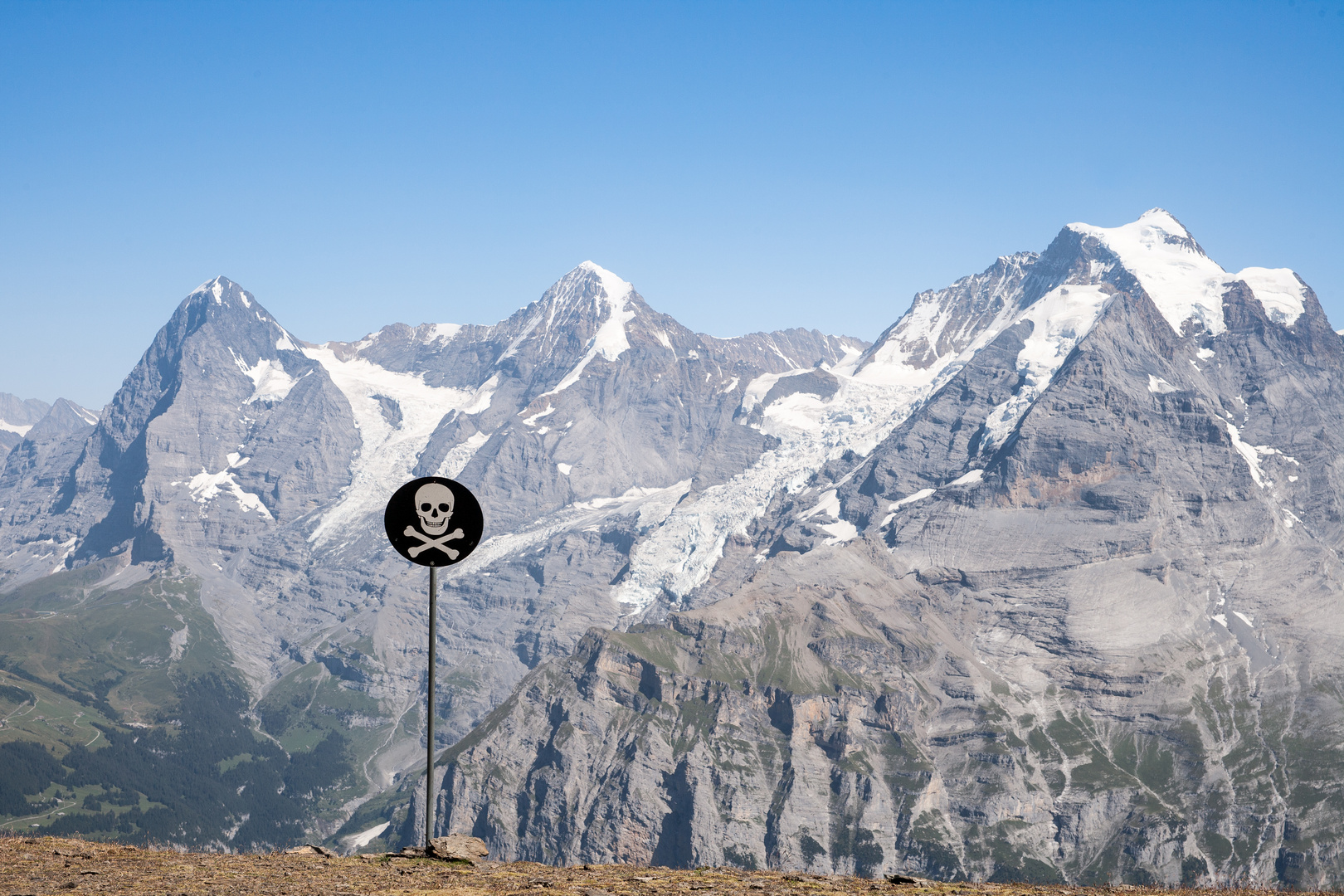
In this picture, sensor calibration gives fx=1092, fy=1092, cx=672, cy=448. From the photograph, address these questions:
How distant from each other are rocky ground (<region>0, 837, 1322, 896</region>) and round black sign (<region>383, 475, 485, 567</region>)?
834cm

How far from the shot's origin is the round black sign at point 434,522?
22.7 m

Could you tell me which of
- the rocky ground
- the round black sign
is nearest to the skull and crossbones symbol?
the round black sign

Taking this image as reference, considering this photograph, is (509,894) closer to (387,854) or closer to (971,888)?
(387,854)

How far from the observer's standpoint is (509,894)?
2492cm

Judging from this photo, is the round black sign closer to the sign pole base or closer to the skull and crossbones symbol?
the skull and crossbones symbol

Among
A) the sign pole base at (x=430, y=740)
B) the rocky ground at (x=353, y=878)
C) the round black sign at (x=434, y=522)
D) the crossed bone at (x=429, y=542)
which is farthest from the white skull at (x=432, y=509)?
the rocky ground at (x=353, y=878)

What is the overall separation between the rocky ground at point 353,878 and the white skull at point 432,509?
28.9 feet

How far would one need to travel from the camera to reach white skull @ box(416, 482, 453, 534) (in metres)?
22.9

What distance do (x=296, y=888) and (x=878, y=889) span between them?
14674 mm

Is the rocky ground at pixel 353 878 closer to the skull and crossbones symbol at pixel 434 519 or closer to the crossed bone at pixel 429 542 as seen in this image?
the crossed bone at pixel 429 542

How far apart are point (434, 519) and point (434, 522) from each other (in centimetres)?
7

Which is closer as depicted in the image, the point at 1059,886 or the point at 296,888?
the point at 296,888

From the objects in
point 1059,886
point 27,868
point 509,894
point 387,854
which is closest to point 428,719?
point 509,894

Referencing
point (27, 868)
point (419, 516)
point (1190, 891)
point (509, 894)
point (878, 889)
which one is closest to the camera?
point (419, 516)
